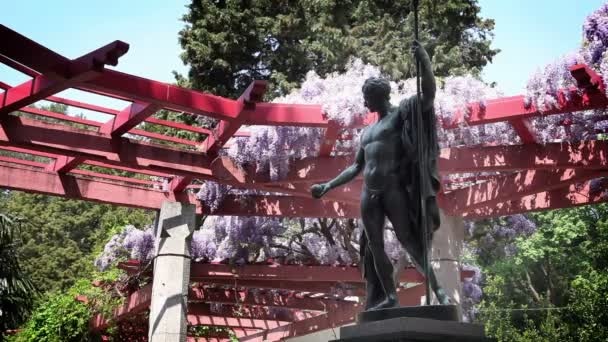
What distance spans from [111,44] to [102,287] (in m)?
8.59

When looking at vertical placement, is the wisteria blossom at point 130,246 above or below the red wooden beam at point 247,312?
above

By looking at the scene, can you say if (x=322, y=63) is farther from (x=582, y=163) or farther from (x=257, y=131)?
(x=582, y=163)

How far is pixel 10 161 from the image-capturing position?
8.92m

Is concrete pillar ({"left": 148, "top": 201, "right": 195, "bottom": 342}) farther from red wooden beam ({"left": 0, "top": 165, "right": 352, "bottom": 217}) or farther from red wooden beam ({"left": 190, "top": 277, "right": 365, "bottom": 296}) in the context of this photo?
red wooden beam ({"left": 190, "top": 277, "right": 365, "bottom": 296})

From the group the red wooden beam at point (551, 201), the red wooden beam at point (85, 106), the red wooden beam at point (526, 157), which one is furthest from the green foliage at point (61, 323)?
the red wooden beam at point (526, 157)

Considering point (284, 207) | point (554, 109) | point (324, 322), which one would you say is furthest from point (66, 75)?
point (324, 322)

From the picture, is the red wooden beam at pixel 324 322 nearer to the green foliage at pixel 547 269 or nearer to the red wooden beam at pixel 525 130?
the green foliage at pixel 547 269

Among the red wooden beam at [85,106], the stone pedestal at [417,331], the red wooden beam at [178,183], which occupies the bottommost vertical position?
the stone pedestal at [417,331]

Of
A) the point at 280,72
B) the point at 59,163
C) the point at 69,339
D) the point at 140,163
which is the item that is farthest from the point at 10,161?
the point at 280,72

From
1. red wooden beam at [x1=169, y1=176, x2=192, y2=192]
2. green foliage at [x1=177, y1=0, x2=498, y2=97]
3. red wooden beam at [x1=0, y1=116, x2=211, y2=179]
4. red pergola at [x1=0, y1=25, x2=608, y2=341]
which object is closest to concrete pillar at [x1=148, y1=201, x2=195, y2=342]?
red wooden beam at [x1=169, y1=176, x2=192, y2=192]

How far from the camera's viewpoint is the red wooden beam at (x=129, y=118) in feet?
Answer: 23.8

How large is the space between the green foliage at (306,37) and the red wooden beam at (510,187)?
7.69 m

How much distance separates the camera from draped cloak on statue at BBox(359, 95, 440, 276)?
438 centimetres

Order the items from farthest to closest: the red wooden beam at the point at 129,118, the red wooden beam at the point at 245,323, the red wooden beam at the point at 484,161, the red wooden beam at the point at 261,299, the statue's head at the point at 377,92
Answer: the red wooden beam at the point at 245,323 < the red wooden beam at the point at 261,299 < the red wooden beam at the point at 484,161 < the red wooden beam at the point at 129,118 < the statue's head at the point at 377,92
